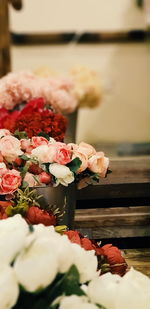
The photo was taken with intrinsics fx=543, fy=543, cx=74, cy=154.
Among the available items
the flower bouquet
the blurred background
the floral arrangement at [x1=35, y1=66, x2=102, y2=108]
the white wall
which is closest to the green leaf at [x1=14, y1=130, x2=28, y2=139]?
the flower bouquet

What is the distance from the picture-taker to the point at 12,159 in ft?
3.95

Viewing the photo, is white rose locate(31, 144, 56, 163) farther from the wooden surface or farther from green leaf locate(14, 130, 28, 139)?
the wooden surface

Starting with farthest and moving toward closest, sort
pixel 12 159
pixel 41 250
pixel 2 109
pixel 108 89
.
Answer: pixel 108 89 < pixel 2 109 < pixel 12 159 < pixel 41 250

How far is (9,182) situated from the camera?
1.13 m

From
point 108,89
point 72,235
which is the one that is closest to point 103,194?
point 72,235

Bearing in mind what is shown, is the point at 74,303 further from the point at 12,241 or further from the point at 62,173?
the point at 62,173

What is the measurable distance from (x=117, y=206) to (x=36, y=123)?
34cm

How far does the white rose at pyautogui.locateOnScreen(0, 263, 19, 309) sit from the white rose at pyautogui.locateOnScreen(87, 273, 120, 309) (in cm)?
9

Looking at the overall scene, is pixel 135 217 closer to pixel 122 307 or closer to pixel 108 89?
pixel 122 307

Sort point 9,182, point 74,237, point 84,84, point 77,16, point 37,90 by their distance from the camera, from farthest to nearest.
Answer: point 77,16 < point 84,84 < point 37,90 < point 9,182 < point 74,237

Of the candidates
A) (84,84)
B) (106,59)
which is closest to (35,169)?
(84,84)

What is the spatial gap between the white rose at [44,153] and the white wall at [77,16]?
2707 millimetres

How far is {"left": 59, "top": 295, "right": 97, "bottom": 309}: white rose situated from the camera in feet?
1.78

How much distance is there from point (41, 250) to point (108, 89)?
330 centimetres
